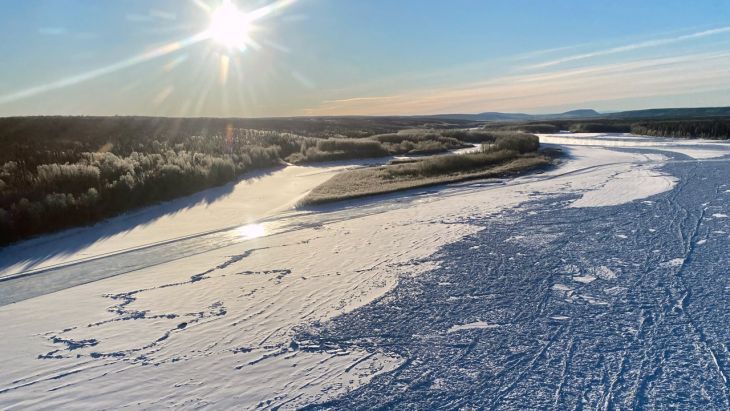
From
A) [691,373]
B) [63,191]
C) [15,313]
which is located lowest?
[691,373]

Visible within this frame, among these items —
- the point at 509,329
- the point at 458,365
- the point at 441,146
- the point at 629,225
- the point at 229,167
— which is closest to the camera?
the point at 458,365

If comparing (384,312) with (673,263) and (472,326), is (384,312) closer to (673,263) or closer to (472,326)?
(472,326)

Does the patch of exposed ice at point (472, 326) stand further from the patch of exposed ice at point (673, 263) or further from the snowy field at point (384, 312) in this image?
the patch of exposed ice at point (673, 263)

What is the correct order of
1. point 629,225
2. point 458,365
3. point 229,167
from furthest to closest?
point 229,167, point 629,225, point 458,365

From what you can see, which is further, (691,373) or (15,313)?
(15,313)

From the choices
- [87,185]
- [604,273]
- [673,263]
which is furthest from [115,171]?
[673,263]

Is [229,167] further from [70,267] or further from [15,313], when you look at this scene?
[15,313]

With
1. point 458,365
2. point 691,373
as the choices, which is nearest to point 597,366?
point 691,373

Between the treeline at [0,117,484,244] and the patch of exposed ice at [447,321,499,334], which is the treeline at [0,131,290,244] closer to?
the treeline at [0,117,484,244]

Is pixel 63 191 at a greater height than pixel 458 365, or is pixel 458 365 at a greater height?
pixel 63 191
